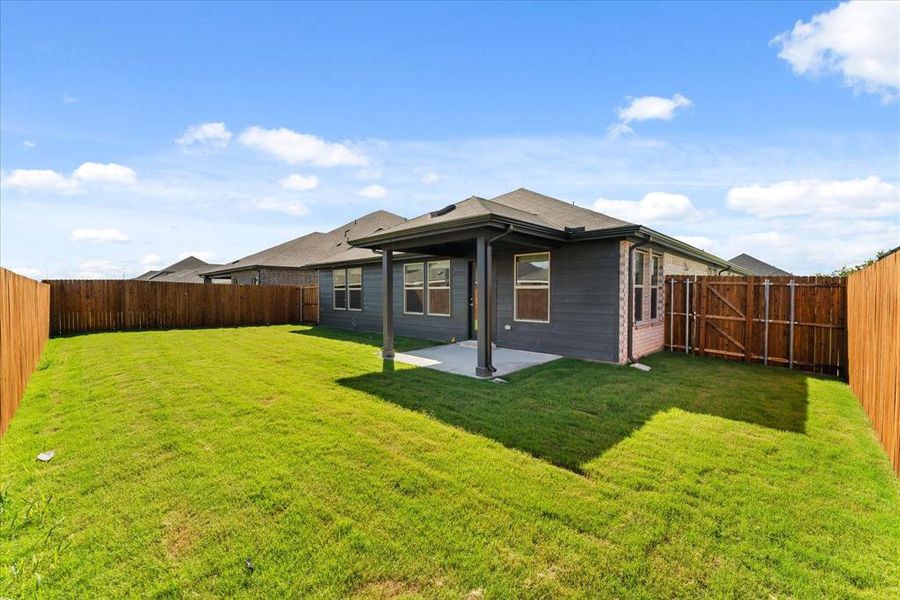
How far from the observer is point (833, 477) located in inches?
136

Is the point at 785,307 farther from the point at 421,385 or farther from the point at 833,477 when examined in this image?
the point at 421,385

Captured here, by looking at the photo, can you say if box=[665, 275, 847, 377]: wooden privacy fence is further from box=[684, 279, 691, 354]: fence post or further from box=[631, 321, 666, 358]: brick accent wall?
box=[631, 321, 666, 358]: brick accent wall

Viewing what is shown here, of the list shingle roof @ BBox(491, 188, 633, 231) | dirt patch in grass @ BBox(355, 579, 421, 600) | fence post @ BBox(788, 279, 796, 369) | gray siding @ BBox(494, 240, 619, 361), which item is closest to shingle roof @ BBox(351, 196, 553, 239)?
shingle roof @ BBox(491, 188, 633, 231)

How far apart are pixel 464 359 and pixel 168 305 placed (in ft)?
43.0

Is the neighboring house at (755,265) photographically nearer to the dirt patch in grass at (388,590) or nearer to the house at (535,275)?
the house at (535,275)

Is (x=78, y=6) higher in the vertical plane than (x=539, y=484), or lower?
higher

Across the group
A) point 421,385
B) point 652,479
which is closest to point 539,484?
point 652,479

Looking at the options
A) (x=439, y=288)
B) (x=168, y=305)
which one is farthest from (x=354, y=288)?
(x=168, y=305)

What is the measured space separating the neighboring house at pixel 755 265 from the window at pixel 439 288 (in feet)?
79.0

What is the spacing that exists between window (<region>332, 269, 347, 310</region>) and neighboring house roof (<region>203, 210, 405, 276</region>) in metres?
4.00

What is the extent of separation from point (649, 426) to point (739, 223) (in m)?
15.4

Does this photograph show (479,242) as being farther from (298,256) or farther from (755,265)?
(755,265)

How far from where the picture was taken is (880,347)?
4285 millimetres

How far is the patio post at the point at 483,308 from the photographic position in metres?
6.84
